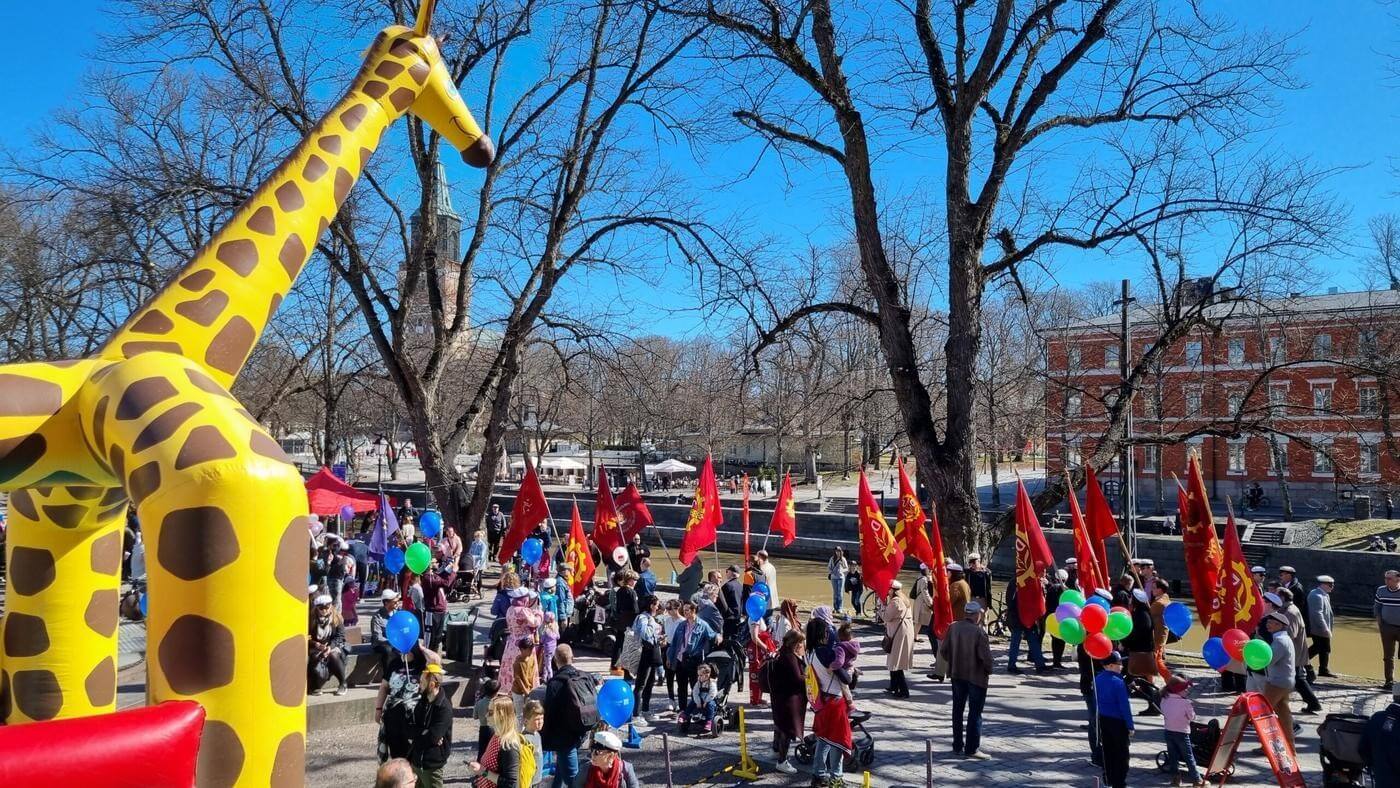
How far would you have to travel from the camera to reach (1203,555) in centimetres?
1192

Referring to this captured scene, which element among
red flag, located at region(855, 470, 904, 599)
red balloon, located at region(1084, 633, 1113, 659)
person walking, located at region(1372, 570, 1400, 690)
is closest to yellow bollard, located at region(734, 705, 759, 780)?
red balloon, located at region(1084, 633, 1113, 659)

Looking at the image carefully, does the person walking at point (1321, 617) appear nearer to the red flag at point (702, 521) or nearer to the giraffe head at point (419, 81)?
the red flag at point (702, 521)

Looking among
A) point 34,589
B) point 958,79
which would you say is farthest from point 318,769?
point 958,79

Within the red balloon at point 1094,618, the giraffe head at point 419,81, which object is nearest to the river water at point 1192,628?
the red balloon at point 1094,618

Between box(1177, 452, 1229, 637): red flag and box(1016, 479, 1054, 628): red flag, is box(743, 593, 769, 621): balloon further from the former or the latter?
box(1177, 452, 1229, 637): red flag

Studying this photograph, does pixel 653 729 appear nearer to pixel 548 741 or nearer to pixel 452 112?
pixel 548 741

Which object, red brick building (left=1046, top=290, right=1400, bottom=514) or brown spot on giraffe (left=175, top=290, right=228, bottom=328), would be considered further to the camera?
red brick building (left=1046, top=290, right=1400, bottom=514)

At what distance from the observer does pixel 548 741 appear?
25.6ft

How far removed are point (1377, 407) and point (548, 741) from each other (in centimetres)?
2214

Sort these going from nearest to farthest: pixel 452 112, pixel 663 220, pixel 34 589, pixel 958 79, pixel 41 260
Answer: pixel 34 589
pixel 452 112
pixel 958 79
pixel 663 220
pixel 41 260

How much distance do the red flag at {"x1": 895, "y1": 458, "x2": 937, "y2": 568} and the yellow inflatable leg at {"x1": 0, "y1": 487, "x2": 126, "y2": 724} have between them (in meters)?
11.5

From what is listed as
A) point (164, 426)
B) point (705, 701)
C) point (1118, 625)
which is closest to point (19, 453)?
point (164, 426)

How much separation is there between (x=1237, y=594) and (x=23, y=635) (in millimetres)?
11997

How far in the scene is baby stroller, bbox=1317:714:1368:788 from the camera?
25.9 ft
